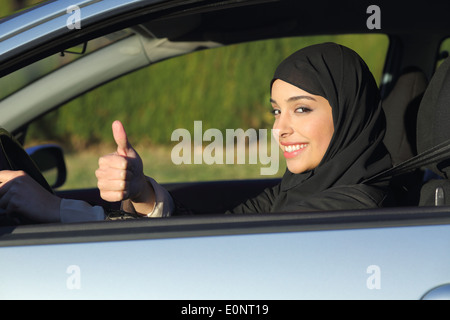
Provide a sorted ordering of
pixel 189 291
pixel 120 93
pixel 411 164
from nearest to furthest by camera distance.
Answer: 1. pixel 189 291
2. pixel 411 164
3. pixel 120 93

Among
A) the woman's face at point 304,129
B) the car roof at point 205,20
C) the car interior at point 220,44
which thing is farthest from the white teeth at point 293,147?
the car roof at point 205,20

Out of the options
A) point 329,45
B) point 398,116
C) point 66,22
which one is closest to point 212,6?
point 66,22

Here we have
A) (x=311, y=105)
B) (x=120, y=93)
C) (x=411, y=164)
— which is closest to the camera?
(x=411, y=164)

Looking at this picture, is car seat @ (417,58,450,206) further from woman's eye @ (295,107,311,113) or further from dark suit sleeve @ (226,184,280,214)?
dark suit sleeve @ (226,184,280,214)

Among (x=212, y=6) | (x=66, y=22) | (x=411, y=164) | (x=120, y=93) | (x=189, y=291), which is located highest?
(x=120, y=93)

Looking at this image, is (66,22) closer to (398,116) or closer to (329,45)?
(329,45)

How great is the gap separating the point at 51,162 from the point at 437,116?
1.79 meters

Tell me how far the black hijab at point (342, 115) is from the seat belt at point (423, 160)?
0.03 meters

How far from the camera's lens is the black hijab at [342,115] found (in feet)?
7.04

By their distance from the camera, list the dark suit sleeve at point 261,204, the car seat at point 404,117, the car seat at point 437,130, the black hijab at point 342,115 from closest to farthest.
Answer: the car seat at point 437,130 < the black hijab at point 342,115 < the dark suit sleeve at point 261,204 < the car seat at point 404,117

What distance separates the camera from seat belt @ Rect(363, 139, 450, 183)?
1.83 metres

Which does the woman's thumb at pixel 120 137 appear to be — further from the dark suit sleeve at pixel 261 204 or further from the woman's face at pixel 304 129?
the dark suit sleeve at pixel 261 204

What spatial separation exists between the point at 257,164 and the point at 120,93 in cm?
218

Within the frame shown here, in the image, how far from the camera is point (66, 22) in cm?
160
